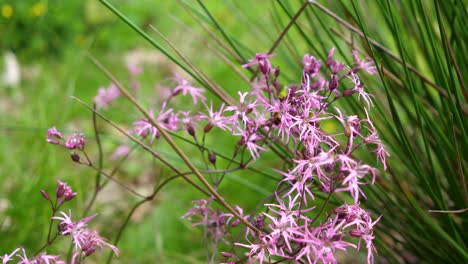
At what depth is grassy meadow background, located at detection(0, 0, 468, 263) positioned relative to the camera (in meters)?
0.96

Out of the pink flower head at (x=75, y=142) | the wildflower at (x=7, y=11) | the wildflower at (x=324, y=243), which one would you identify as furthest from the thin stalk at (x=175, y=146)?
the wildflower at (x=7, y=11)

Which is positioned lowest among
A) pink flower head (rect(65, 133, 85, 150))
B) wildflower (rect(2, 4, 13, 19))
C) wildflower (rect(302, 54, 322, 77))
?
wildflower (rect(302, 54, 322, 77))

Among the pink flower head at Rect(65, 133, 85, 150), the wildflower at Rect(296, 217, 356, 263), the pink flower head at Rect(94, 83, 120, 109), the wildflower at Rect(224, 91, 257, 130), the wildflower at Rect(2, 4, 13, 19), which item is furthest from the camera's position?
the wildflower at Rect(2, 4, 13, 19)

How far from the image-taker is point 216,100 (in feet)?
7.35

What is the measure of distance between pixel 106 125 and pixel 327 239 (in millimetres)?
1819

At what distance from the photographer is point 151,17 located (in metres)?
3.16

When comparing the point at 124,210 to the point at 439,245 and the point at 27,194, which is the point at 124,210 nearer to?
the point at 27,194

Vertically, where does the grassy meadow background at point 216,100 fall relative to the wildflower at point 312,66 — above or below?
below

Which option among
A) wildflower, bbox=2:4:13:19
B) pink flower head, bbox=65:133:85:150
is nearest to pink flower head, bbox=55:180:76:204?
pink flower head, bbox=65:133:85:150

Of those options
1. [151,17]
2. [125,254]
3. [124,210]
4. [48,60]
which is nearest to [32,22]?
[48,60]

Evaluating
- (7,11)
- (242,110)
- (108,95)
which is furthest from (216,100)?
(242,110)

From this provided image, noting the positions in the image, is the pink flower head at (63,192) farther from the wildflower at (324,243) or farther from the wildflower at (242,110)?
the wildflower at (324,243)

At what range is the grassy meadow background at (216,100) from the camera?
96cm

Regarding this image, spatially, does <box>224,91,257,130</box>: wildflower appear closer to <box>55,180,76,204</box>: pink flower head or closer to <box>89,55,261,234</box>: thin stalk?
<box>89,55,261,234</box>: thin stalk
